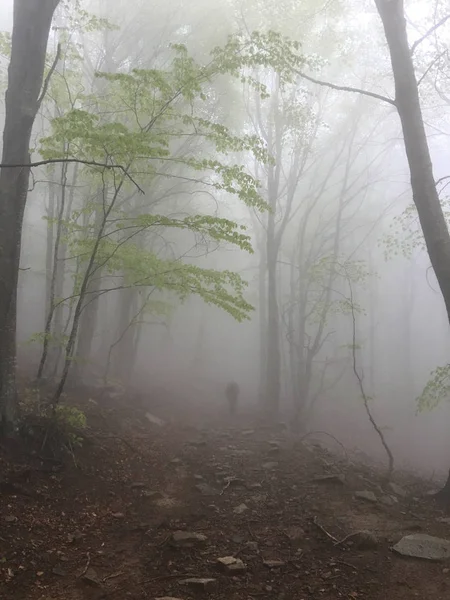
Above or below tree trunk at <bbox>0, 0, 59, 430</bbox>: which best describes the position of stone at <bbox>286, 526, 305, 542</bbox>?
below

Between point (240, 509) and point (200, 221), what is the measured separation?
3.69 metres

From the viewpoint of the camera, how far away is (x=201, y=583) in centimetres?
409

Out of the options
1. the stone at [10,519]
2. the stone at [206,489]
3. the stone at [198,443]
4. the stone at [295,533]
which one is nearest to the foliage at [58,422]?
the stone at [10,519]

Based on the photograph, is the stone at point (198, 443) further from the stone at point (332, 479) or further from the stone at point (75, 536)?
the stone at point (75, 536)

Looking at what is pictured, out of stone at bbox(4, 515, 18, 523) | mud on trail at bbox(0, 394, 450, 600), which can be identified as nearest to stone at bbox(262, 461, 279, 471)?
mud on trail at bbox(0, 394, 450, 600)

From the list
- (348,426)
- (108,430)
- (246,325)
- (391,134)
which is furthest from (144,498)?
(246,325)

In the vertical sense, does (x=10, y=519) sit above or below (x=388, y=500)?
above

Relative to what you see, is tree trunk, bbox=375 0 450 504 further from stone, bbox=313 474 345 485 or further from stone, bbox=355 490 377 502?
stone, bbox=313 474 345 485

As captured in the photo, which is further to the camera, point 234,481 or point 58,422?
point 234,481

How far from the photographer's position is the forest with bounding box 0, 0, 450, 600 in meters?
6.27

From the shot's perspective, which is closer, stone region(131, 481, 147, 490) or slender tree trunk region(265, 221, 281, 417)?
stone region(131, 481, 147, 490)

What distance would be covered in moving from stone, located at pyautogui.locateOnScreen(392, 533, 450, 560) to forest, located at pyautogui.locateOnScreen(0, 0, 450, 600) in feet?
0.81

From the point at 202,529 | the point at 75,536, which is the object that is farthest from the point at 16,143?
the point at 202,529

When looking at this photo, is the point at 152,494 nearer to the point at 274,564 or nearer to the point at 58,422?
the point at 58,422
